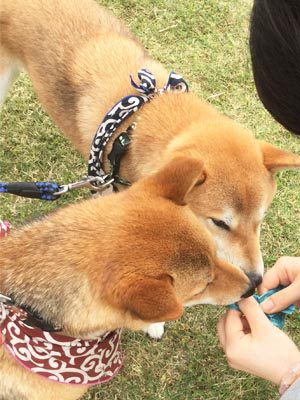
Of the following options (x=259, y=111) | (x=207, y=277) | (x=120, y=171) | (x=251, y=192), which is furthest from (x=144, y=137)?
(x=259, y=111)

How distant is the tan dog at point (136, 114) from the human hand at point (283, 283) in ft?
0.48

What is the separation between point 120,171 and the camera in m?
3.52

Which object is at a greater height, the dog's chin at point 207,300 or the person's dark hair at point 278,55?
the person's dark hair at point 278,55

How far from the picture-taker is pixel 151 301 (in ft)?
6.71

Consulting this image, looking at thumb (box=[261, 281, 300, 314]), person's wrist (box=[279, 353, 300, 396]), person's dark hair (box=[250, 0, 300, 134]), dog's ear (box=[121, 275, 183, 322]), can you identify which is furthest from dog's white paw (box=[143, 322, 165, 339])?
person's dark hair (box=[250, 0, 300, 134])

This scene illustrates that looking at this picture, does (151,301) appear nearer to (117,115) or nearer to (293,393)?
(293,393)

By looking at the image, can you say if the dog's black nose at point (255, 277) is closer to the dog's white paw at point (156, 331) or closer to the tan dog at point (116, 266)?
the tan dog at point (116, 266)

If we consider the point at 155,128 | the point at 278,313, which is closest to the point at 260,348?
the point at 278,313

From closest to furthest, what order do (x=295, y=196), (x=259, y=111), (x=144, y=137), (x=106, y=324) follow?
(x=106, y=324) < (x=144, y=137) < (x=295, y=196) < (x=259, y=111)

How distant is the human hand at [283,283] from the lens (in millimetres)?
2760

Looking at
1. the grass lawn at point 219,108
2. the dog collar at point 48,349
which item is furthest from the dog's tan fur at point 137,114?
the dog collar at point 48,349

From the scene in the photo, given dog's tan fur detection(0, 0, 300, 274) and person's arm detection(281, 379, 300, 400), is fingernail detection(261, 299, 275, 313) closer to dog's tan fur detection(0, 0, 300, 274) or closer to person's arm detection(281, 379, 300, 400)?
dog's tan fur detection(0, 0, 300, 274)

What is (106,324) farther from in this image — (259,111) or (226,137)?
(259,111)

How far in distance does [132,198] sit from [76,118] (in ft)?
5.23
